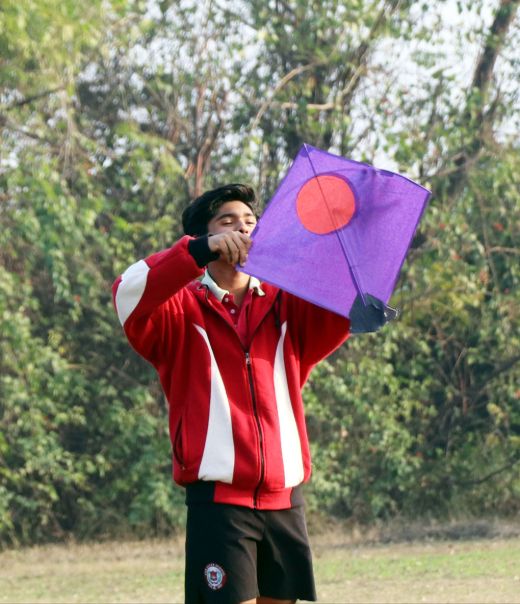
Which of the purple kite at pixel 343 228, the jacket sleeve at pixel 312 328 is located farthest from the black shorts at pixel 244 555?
the purple kite at pixel 343 228

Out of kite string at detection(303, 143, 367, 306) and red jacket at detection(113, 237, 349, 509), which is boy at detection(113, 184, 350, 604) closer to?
red jacket at detection(113, 237, 349, 509)

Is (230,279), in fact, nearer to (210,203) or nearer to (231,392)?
(210,203)

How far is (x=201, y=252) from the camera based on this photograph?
3.61 m

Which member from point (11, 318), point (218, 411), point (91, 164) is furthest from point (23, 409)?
point (218, 411)

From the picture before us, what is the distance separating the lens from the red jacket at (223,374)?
12.1ft

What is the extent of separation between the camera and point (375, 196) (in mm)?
3926

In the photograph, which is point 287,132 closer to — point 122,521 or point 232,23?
point 232,23

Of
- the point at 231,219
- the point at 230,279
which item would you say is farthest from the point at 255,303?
the point at 231,219

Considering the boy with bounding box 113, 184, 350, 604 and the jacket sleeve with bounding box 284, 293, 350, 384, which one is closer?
the boy with bounding box 113, 184, 350, 604

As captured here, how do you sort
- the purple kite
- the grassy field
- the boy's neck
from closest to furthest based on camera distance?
the purple kite → the boy's neck → the grassy field

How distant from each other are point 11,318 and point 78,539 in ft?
8.24

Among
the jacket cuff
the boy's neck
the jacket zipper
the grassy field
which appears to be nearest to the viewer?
the jacket cuff

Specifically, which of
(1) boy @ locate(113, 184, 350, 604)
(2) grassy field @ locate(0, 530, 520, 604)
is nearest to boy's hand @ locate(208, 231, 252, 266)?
(1) boy @ locate(113, 184, 350, 604)

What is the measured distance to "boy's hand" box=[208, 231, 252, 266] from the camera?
11.9 ft
